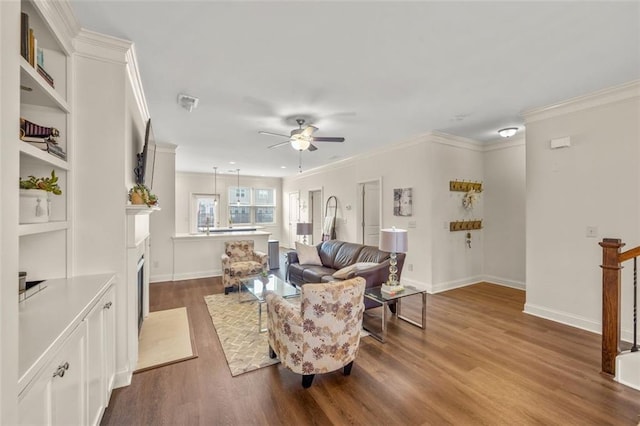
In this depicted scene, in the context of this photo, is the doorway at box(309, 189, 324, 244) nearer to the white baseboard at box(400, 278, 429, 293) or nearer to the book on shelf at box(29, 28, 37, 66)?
the white baseboard at box(400, 278, 429, 293)

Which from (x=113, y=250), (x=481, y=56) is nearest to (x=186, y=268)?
(x=113, y=250)

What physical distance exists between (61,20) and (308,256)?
157 inches

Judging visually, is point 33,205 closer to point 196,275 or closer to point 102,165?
point 102,165

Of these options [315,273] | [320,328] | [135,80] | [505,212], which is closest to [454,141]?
[505,212]

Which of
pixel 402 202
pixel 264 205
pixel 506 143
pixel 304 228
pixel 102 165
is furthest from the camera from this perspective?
pixel 264 205

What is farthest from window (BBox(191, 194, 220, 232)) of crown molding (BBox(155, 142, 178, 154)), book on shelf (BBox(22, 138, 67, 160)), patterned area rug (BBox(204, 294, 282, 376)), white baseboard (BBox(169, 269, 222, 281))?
book on shelf (BBox(22, 138, 67, 160))

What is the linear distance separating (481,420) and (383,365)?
2.65 ft

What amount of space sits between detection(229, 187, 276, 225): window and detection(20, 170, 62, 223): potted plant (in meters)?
8.09

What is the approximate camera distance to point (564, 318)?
3303 mm

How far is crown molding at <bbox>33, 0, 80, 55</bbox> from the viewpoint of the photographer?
1610 mm

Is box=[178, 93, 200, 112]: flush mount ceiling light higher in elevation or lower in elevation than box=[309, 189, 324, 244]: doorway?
higher

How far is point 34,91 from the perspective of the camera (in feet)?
5.55

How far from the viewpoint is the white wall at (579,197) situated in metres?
2.88

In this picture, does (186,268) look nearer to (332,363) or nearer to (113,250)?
(113,250)
